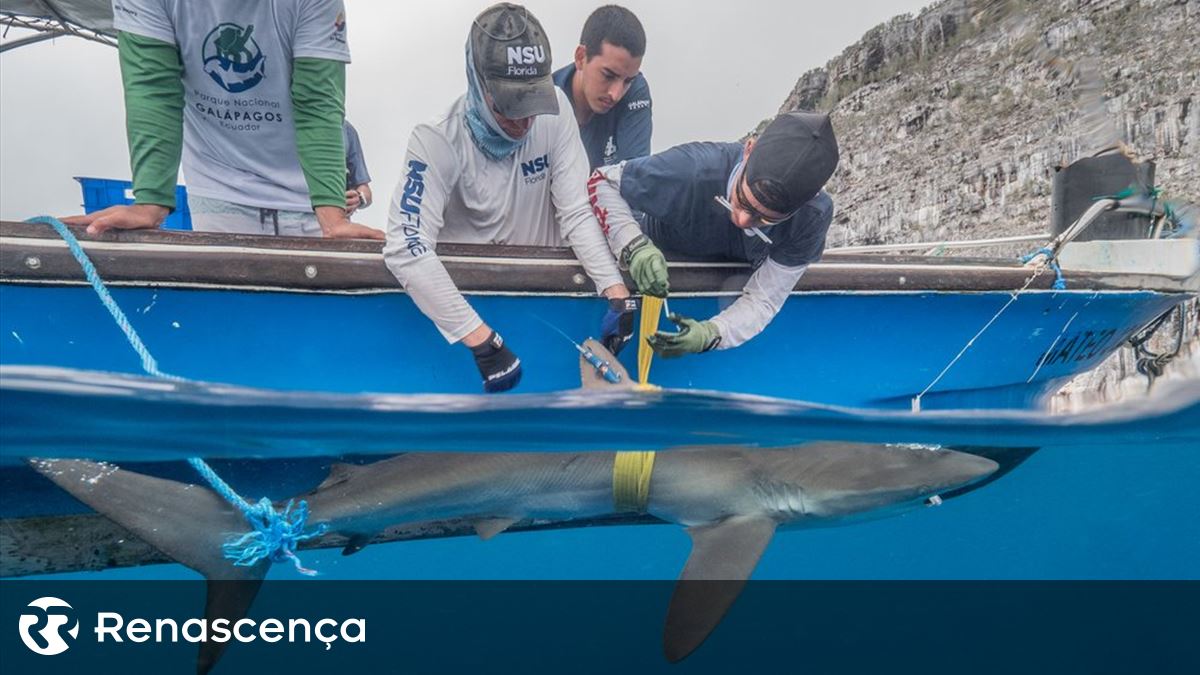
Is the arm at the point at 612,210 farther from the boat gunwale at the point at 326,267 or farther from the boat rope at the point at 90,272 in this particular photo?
the boat rope at the point at 90,272

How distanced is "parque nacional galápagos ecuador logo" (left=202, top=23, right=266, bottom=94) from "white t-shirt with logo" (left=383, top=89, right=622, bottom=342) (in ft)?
2.91

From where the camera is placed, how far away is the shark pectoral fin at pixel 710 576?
3.40 metres

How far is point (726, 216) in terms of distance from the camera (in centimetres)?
374

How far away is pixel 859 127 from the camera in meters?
56.8

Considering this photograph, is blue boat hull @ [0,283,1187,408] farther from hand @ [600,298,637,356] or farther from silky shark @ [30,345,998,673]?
silky shark @ [30,345,998,673]

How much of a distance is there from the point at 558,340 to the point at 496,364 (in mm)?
503

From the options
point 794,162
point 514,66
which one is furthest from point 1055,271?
point 514,66

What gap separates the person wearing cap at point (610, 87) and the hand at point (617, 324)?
1.10 meters

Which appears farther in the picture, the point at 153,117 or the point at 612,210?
the point at 612,210

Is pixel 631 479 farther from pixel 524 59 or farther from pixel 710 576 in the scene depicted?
pixel 524 59

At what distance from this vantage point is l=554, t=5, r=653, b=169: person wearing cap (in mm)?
4254

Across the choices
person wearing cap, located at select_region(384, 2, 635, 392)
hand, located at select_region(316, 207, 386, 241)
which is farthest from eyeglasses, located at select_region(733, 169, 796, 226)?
hand, located at select_region(316, 207, 386, 241)
